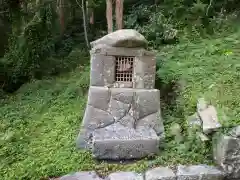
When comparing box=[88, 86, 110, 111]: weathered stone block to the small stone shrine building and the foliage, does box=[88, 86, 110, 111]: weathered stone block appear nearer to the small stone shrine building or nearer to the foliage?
the small stone shrine building

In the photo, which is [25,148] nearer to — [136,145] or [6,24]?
[136,145]

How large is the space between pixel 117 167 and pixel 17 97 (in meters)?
4.34

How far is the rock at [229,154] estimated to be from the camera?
537 centimetres

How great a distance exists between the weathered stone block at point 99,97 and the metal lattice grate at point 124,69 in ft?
1.30

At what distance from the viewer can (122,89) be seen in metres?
6.66

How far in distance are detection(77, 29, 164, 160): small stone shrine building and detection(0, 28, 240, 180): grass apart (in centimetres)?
46

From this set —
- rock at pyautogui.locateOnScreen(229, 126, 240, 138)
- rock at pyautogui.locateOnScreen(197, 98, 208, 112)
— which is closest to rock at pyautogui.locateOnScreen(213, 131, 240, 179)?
rock at pyautogui.locateOnScreen(229, 126, 240, 138)

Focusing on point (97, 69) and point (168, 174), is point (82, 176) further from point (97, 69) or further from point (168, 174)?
point (97, 69)

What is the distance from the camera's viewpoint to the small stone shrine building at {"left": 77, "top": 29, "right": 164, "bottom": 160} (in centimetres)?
645

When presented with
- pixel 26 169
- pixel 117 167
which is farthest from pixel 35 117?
pixel 117 167

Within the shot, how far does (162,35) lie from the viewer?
9.96 metres

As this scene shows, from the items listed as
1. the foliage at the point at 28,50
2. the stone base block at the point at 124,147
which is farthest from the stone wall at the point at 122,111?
the foliage at the point at 28,50

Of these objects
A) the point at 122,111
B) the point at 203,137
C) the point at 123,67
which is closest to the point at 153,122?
the point at 122,111

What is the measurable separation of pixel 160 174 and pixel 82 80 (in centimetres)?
406
